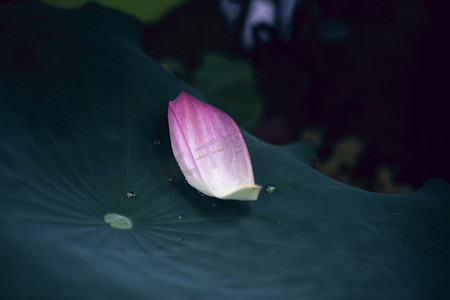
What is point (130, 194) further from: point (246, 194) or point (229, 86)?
point (229, 86)

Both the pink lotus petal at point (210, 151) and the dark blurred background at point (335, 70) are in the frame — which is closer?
the pink lotus petal at point (210, 151)

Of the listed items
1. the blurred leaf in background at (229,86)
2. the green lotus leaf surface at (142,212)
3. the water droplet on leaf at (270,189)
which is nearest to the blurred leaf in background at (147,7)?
the blurred leaf in background at (229,86)

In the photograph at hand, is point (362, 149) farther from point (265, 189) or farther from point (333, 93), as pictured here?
point (265, 189)

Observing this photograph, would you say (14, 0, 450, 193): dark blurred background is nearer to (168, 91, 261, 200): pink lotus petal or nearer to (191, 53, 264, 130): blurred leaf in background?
(191, 53, 264, 130): blurred leaf in background

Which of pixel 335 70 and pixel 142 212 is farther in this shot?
pixel 335 70

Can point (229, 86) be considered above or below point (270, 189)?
above

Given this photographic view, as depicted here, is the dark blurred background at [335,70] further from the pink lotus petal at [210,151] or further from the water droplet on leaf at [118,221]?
the water droplet on leaf at [118,221]

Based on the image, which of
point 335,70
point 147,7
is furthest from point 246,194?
point 335,70
